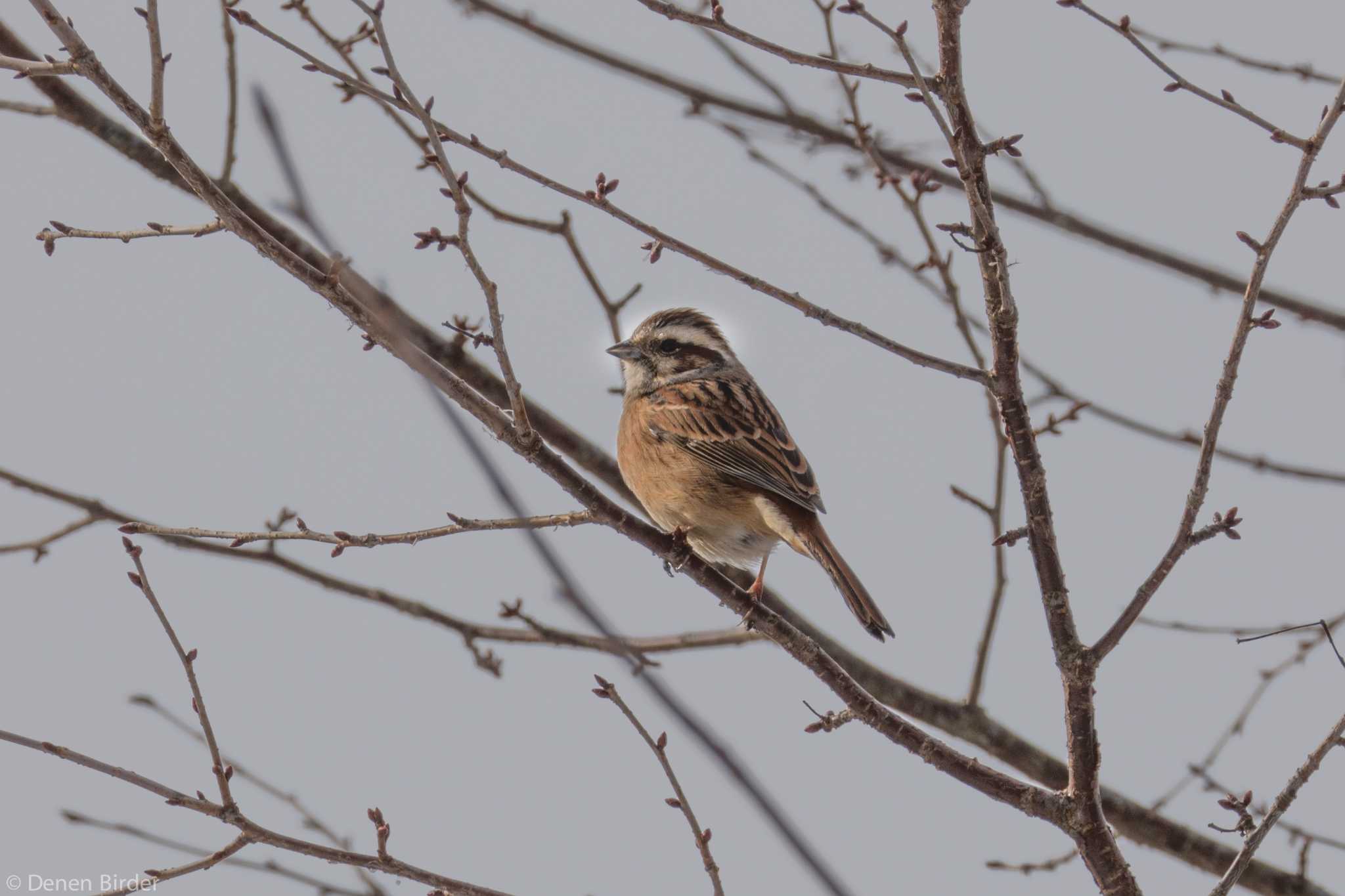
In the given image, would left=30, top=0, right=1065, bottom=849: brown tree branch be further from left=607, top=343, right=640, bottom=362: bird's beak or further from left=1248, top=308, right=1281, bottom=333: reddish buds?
left=607, top=343, right=640, bottom=362: bird's beak

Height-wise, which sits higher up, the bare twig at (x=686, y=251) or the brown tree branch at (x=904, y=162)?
the brown tree branch at (x=904, y=162)

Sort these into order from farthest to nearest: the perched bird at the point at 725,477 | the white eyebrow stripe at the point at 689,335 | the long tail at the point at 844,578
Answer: the white eyebrow stripe at the point at 689,335
the perched bird at the point at 725,477
the long tail at the point at 844,578

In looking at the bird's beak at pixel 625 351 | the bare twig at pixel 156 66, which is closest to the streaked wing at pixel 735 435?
the bird's beak at pixel 625 351

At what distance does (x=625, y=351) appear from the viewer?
8.38 meters

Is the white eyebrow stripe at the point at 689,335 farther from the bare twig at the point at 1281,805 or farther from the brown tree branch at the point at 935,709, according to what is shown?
the bare twig at the point at 1281,805

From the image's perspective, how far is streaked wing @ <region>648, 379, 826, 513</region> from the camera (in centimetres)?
695

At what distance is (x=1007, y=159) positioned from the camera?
6594mm

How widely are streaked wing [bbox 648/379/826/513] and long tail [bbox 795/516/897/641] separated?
0.12 meters

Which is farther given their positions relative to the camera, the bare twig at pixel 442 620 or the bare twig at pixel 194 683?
the bare twig at pixel 442 620

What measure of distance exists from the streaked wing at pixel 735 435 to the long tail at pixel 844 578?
0.12 m

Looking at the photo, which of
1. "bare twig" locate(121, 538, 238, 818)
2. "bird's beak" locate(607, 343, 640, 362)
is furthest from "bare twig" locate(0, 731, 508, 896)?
"bird's beak" locate(607, 343, 640, 362)

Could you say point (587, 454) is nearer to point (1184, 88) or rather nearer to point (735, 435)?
point (735, 435)

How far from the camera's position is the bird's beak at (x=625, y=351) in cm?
828

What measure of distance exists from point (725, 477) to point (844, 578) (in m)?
0.93
